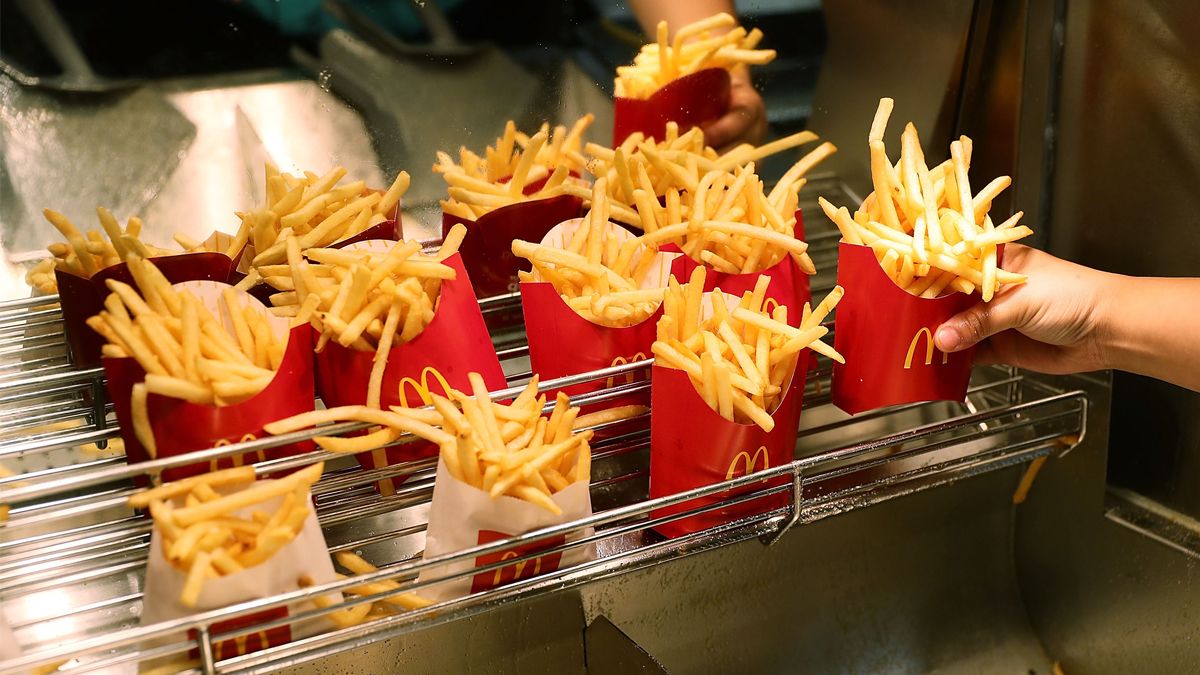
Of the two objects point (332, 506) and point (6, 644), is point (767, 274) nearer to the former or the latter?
point (332, 506)

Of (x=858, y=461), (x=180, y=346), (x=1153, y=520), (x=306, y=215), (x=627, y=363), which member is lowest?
(x=1153, y=520)

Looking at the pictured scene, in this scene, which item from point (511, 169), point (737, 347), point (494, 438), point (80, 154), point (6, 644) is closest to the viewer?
point (6, 644)

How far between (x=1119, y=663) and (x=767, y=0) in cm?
121

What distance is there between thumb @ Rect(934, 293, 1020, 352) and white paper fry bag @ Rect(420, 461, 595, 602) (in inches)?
20.4

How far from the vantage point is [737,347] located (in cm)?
115

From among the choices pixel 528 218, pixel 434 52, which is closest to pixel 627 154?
pixel 528 218

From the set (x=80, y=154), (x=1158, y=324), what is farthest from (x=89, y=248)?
(x=1158, y=324)

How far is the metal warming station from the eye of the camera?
1269mm

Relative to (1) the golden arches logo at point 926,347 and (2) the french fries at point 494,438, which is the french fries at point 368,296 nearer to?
(2) the french fries at point 494,438

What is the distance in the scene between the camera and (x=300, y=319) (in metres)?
1.13

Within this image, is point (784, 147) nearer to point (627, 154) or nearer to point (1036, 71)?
point (627, 154)

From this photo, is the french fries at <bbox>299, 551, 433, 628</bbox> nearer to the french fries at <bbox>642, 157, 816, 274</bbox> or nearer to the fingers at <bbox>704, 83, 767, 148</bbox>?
the french fries at <bbox>642, 157, 816, 274</bbox>

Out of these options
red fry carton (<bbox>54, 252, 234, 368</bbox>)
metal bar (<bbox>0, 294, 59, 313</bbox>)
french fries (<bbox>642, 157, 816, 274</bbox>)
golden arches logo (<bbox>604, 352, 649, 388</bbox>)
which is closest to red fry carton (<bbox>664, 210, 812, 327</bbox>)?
french fries (<bbox>642, 157, 816, 274</bbox>)

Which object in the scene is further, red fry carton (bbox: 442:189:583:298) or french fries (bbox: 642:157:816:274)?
red fry carton (bbox: 442:189:583:298)
